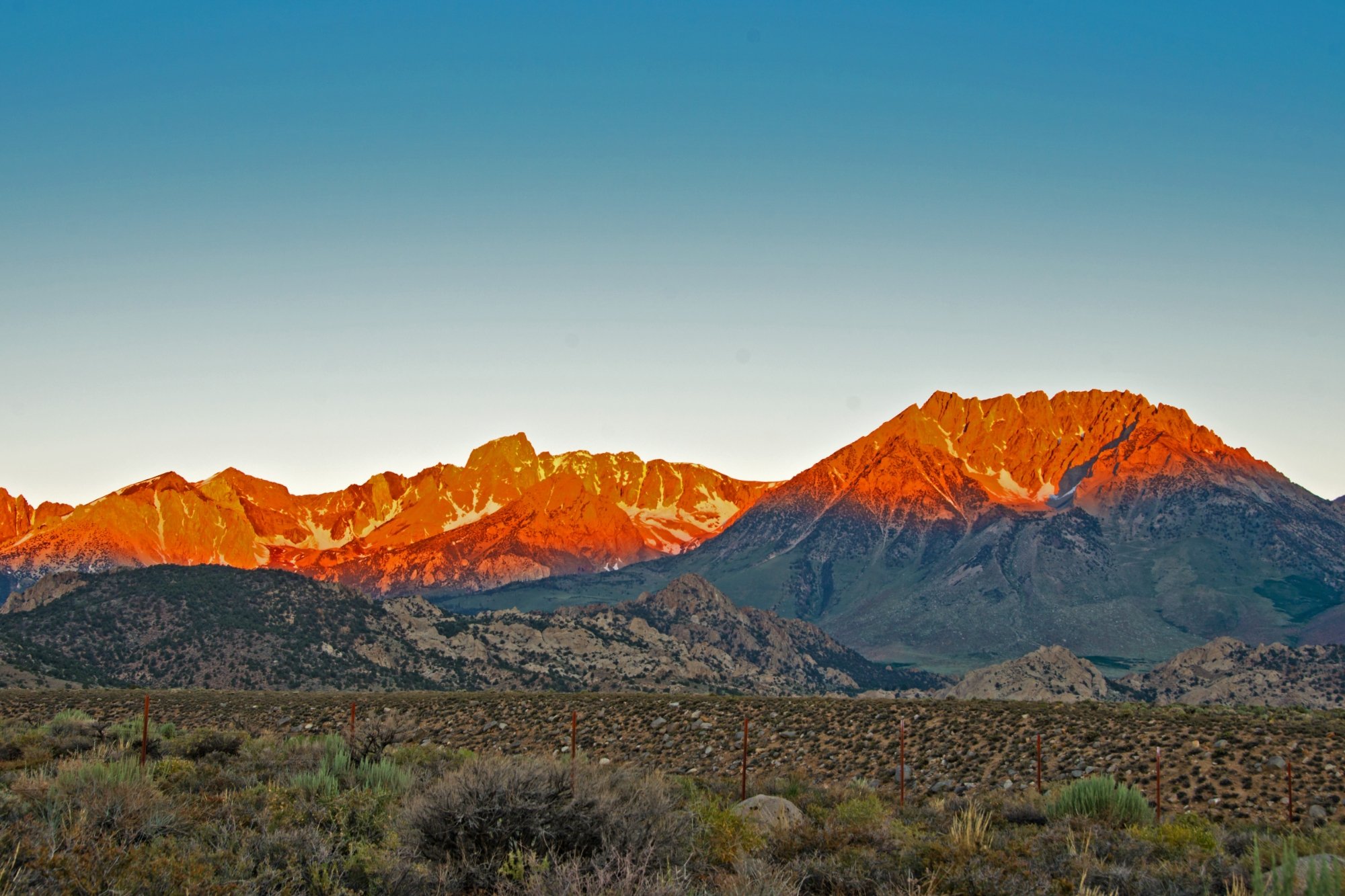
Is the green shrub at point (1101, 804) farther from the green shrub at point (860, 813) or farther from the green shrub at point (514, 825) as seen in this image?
the green shrub at point (514, 825)

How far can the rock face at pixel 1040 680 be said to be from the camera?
129500 mm

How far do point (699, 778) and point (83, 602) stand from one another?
92864 millimetres

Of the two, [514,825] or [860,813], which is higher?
[514,825]

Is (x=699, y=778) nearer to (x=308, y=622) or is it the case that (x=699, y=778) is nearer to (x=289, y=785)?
(x=289, y=785)

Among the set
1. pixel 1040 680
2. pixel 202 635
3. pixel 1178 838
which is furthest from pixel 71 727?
pixel 1040 680

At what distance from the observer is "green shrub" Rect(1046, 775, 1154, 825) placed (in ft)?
61.8

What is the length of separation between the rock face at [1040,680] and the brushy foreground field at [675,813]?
9929 centimetres

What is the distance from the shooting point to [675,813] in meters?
14.7

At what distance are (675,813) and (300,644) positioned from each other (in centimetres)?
8796

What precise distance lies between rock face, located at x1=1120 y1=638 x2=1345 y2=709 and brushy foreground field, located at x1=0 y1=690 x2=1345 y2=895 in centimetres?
9290

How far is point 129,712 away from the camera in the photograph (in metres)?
43.0

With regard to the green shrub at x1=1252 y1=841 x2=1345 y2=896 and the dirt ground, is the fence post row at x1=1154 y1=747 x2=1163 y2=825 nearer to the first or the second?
the dirt ground

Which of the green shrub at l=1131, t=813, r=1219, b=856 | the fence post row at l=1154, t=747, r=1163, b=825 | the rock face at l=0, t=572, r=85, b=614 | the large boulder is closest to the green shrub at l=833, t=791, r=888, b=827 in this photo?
the large boulder

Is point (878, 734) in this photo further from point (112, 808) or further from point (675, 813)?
point (112, 808)
